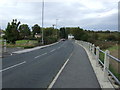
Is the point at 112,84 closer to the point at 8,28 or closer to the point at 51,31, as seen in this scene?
the point at 8,28

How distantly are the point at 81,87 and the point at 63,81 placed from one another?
119 cm

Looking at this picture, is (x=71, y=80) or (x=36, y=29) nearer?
(x=71, y=80)

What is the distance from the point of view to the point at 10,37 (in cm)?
4553

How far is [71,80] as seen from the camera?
817 centimetres

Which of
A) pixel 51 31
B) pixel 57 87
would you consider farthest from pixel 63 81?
pixel 51 31

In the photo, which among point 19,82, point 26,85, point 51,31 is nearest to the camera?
point 26,85

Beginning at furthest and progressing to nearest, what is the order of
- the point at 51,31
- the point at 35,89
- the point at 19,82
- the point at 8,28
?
the point at 51,31, the point at 8,28, the point at 19,82, the point at 35,89

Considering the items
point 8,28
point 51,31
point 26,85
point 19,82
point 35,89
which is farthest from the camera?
point 51,31

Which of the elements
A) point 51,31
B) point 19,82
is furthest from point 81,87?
point 51,31

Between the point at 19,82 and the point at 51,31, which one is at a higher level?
the point at 51,31

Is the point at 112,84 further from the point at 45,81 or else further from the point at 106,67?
the point at 45,81

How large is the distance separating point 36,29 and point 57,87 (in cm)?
13747

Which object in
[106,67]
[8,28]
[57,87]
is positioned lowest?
[57,87]

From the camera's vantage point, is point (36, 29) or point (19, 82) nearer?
point (19, 82)
